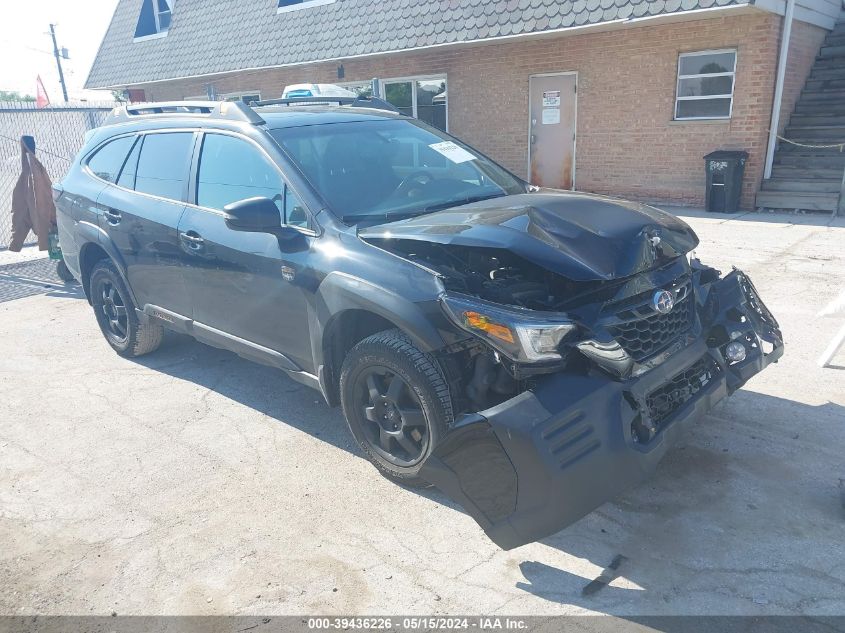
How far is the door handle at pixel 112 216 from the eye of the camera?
195 inches

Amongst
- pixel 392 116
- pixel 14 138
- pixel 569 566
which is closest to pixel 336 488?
pixel 569 566

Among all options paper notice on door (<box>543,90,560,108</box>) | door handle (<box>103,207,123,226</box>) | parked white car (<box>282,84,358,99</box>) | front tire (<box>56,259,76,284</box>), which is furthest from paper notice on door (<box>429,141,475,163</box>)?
paper notice on door (<box>543,90,560,108</box>)

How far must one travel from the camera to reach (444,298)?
2.88 meters

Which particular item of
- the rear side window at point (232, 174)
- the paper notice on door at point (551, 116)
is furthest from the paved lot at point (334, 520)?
the paper notice on door at point (551, 116)

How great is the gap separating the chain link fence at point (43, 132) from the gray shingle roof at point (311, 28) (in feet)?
17.4

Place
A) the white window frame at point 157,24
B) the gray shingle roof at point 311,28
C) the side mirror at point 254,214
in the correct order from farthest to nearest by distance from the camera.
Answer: the white window frame at point 157,24 < the gray shingle roof at point 311,28 < the side mirror at point 254,214

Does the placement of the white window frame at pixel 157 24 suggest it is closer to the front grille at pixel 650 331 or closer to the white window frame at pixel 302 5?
the white window frame at pixel 302 5

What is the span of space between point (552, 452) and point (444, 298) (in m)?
0.80

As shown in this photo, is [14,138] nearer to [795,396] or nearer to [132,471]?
[132,471]

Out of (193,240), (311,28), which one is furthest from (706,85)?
(193,240)

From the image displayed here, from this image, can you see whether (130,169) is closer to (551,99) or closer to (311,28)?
(551,99)

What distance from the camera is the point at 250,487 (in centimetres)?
360

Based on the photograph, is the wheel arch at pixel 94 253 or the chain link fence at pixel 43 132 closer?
the wheel arch at pixel 94 253

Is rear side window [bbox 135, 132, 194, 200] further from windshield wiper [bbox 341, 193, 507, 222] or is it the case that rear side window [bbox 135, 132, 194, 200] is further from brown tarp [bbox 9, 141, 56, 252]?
brown tarp [bbox 9, 141, 56, 252]
